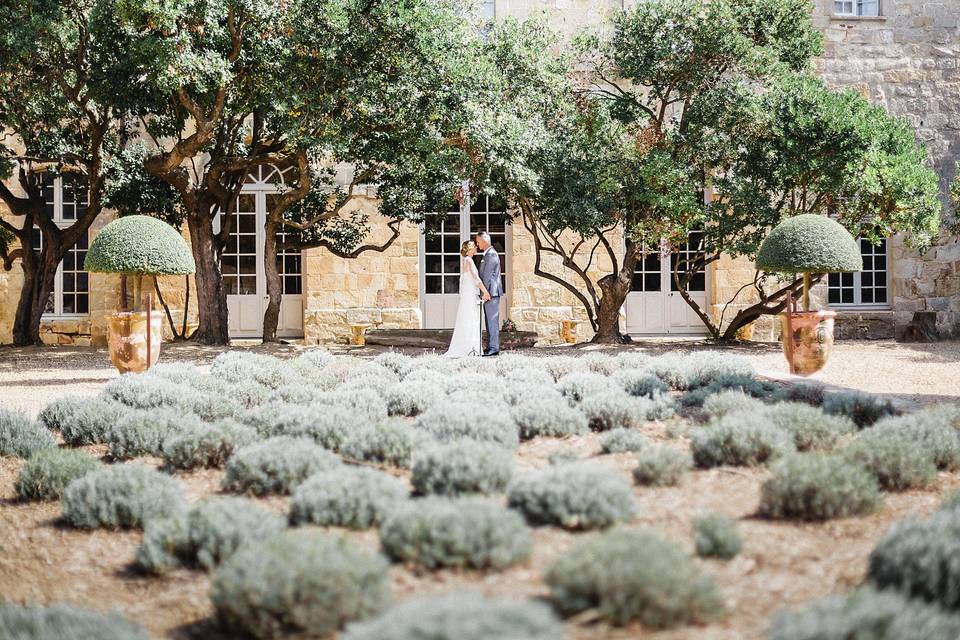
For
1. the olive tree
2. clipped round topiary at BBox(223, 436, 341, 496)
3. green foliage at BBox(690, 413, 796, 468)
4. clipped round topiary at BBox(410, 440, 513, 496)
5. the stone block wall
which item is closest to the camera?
clipped round topiary at BBox(410, 440, 513, 496)

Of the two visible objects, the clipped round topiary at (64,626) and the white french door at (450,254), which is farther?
the white french door at (450,254)

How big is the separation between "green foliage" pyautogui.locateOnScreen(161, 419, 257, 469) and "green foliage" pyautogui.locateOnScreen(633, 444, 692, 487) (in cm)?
250

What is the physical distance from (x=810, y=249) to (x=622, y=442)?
15.9 ft

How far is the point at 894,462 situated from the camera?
15.1 ft

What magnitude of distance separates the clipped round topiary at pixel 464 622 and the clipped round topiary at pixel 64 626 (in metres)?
0.81

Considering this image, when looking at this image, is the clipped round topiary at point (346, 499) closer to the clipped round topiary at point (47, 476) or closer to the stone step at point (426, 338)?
the clipped round topiary at point (47, 476)

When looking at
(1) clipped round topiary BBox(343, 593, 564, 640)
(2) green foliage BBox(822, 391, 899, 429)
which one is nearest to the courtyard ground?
(1) clipped round topiary BBox(343, 593, 564, 640)

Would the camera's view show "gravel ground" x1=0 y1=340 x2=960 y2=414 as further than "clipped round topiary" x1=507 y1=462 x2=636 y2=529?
Yes

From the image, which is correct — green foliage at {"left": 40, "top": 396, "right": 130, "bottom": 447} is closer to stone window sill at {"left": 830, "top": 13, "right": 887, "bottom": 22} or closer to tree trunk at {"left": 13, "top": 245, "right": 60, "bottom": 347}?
tree trunk at {"left": 13, "top": 245, "right": 60, "bottom": 347}

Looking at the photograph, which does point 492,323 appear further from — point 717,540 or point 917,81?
point 917,81

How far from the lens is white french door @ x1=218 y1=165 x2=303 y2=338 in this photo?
1647 cm

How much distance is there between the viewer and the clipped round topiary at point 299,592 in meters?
3.09

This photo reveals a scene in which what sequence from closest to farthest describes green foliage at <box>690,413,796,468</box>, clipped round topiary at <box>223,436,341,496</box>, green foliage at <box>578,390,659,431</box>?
clipped round topiary at <box>223,436,341,496</box>
green foliage at <box>690,413,796,468</box>
green foliage at <box>578,390,659,431</box>

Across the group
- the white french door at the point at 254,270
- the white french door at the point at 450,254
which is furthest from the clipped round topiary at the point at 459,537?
the white french door at the point at 254,270
